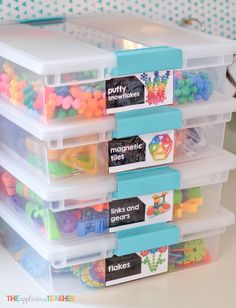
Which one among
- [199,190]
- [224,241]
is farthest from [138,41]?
[224,241]

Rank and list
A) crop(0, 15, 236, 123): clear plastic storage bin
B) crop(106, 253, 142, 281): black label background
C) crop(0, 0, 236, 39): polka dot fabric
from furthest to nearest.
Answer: crop(0, 0, 236, 39): polka dot fabric
crop(106, 253, 142, 281): black label background
crop(0, 15, 236, 123): clear plastic storage bin

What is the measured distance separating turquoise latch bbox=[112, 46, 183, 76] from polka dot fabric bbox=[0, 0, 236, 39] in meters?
0.31

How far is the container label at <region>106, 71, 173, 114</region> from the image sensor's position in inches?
30.0

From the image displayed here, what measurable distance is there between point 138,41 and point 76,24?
0.52ft

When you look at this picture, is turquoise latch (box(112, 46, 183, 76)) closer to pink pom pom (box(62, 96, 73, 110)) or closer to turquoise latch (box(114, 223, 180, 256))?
pink pom pom (box(62, 96, 73, 110))

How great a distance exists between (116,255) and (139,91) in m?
0.24

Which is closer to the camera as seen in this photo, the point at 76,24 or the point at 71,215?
the point at 71,215

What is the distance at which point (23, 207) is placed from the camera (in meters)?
0.88

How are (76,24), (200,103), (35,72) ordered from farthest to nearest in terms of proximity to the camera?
(76,24) < (200,103) < (35,72)

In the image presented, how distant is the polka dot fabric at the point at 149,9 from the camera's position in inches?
39.5

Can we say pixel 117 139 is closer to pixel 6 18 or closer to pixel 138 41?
pixel 138 41

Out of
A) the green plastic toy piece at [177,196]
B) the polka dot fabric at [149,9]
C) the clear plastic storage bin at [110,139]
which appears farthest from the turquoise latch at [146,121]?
the polka dot fabric at [149,9]

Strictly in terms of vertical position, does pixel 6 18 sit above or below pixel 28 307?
above

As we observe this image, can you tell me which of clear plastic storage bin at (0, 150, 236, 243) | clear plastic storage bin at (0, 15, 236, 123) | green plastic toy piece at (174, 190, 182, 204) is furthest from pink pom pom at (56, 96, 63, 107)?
green plastic toy piece at (174, 190, 182, 204)
